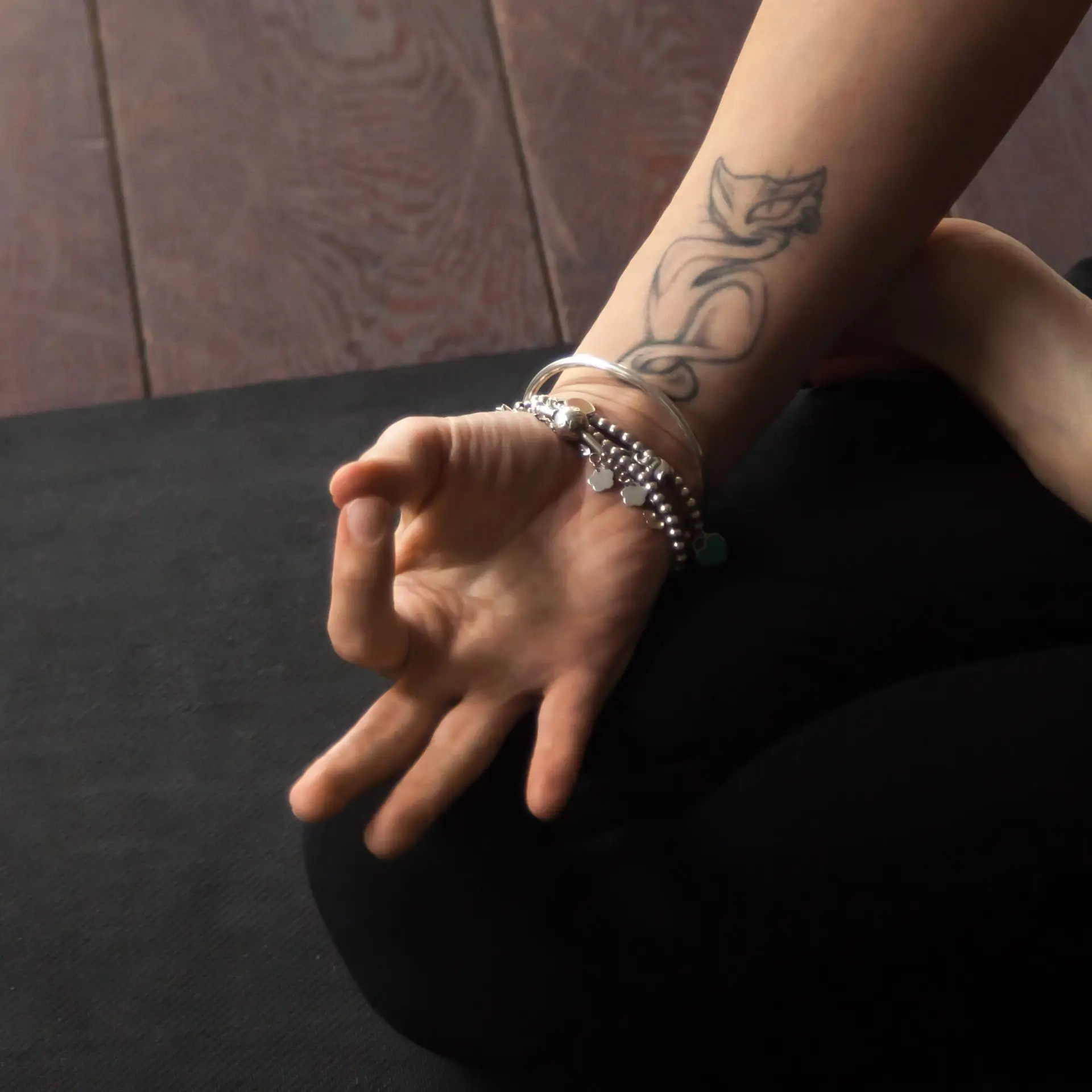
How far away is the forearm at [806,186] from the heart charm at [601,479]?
70 mm

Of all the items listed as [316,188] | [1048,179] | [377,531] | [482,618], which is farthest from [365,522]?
[1048,179]

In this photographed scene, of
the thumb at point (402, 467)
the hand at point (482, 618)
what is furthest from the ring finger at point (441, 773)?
the thumb at point (402, 467)

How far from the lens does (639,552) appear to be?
573 millimetres

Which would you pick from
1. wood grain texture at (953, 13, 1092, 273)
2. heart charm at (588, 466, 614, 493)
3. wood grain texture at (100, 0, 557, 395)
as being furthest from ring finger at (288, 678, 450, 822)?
wood grain texture at (953, 13, 1092, 273)

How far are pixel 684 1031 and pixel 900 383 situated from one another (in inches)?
15.3

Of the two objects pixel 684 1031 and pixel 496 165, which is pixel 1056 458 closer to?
pixel 684 1031

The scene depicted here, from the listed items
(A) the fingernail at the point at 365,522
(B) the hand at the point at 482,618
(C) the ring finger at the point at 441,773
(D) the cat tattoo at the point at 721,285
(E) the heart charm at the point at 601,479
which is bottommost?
(C) the ring finger at the point at 441,773

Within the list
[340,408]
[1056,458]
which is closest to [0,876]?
[340,408]

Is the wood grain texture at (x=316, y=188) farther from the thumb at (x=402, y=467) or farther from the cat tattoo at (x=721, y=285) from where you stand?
the thumb at (x=402, y=467)

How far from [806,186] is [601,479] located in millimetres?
193

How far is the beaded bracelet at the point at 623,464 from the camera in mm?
564

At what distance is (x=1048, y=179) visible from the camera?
114 centimetres

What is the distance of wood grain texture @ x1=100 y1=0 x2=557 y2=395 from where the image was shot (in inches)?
40.9

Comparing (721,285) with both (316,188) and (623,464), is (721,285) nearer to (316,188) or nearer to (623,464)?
(623,464)
